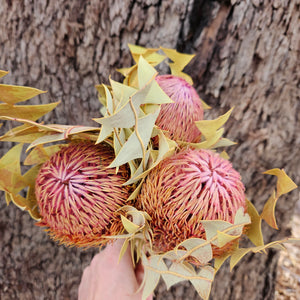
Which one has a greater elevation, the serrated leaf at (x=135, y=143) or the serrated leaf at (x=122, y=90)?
the serrated leaf at (x=122, y=90)

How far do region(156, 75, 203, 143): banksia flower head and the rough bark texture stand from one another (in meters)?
0.31

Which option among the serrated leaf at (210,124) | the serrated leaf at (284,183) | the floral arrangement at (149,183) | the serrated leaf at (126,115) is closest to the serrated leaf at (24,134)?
the floral arrangement at (149,183)

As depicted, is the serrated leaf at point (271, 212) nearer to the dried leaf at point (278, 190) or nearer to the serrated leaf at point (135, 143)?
the dried leaf at point (278, 190)

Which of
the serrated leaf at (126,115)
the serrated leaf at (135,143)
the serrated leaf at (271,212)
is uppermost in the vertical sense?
the serrated leaf at (126,115)

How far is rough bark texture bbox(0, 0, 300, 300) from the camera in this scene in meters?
0.74

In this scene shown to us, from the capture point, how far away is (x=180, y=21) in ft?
2.50

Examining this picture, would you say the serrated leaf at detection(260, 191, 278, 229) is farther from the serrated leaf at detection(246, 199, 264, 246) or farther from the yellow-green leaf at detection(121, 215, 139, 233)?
the yellow-green leaf at detection(121, 215, 139, 233)

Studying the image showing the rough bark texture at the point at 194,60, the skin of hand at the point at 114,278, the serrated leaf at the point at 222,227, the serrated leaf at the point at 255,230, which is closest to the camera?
the serrated leaf at the point at 222,227

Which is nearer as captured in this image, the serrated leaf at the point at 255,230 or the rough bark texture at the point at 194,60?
the serrated leaf at the point at 255,230

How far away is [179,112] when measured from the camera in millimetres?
500

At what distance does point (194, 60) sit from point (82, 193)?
506mm

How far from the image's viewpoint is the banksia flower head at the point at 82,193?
17.2 inches

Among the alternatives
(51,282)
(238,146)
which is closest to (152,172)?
(238,146)

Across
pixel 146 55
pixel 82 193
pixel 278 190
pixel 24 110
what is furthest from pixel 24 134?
pixel 278 190
